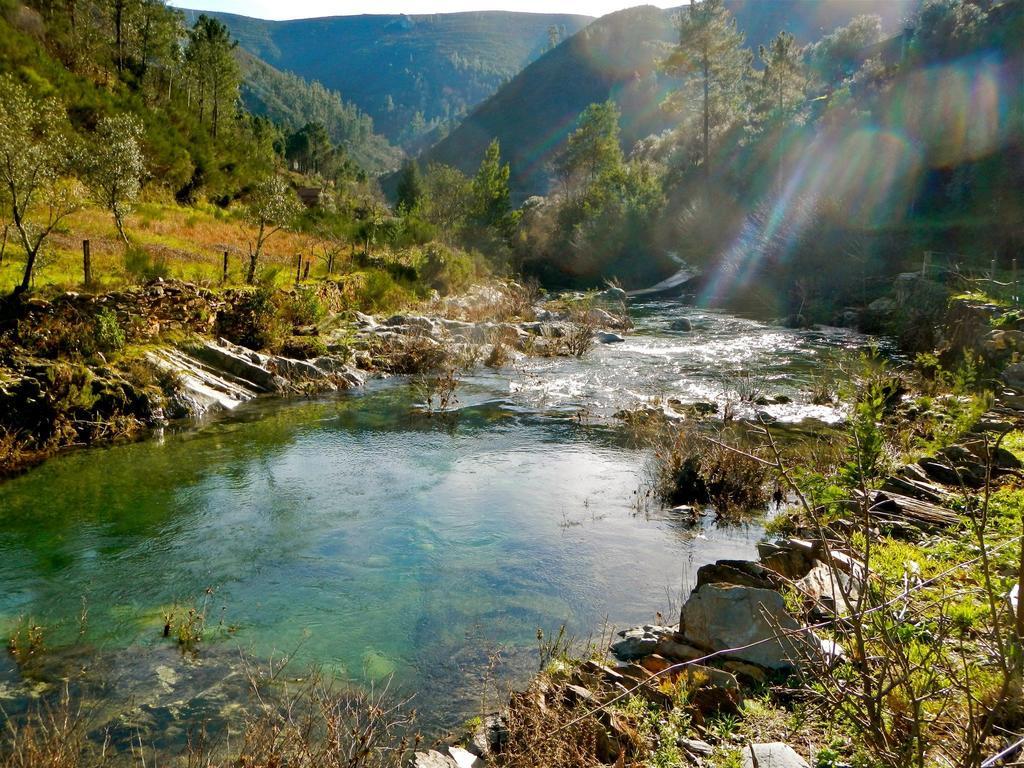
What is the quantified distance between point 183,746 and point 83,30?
6302 centimetres

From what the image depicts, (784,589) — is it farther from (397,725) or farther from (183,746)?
(183,746)

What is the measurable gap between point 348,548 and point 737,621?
5.17 metres

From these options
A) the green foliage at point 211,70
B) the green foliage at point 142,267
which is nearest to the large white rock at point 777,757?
the green foliage at point 142,267

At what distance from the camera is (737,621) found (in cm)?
558

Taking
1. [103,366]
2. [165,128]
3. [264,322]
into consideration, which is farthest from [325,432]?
[165,128]

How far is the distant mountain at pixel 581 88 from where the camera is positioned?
5851 inches

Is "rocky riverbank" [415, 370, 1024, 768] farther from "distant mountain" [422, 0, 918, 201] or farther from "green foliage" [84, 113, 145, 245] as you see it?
"distant mountain" [422, 0, 918, 201]

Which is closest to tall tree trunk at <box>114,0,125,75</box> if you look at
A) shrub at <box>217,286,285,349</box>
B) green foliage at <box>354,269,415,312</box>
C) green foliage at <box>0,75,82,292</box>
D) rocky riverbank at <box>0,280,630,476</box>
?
green foliage at <box>354,269,415,312</box>

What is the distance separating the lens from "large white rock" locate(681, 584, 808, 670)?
528 cm

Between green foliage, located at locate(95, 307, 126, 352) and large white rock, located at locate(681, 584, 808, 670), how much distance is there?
1405 centimetres

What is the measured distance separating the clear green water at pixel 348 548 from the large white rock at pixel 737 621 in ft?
3.93

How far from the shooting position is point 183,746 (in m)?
4.94

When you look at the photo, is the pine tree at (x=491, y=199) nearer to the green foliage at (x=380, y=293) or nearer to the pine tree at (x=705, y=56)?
the pine tree at (x=705, y=56)

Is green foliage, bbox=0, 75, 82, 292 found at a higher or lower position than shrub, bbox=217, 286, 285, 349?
higher
